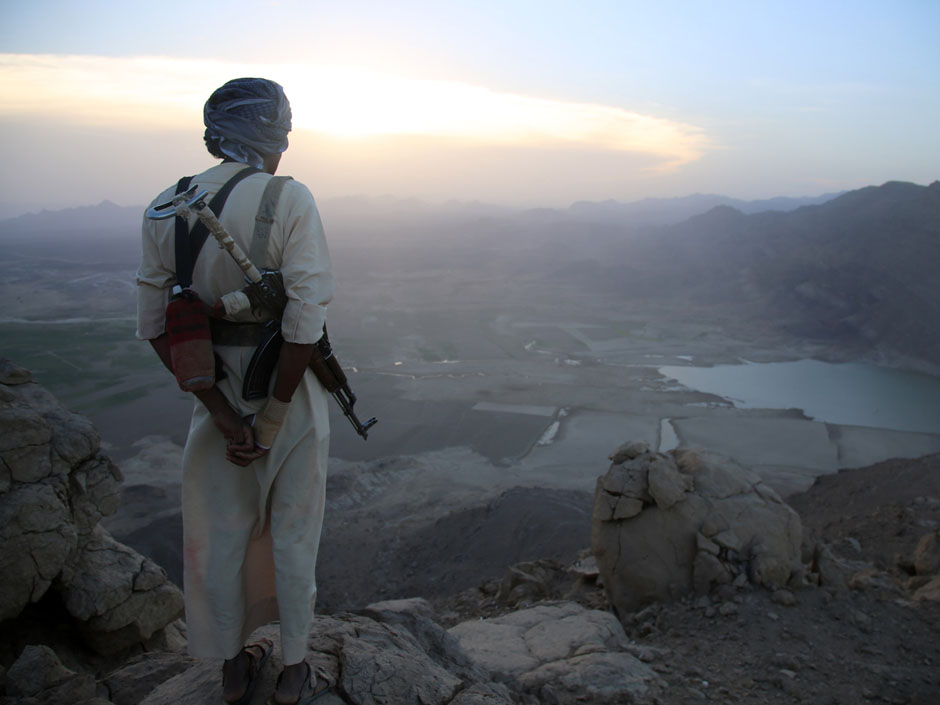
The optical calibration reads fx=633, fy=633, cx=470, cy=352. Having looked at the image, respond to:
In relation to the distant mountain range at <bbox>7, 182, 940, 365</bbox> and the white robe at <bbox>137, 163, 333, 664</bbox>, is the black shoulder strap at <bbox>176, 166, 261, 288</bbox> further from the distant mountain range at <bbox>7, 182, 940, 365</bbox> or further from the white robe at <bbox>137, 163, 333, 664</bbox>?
the distant mountain range at <bbox>7, 182, 940, 365</bbox>

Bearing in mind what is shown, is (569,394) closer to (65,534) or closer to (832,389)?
(832,389)

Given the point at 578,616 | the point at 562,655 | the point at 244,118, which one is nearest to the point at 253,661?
the point at 244,118

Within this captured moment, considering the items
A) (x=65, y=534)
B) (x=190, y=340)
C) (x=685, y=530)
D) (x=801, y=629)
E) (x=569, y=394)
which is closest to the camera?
(x=190, y=340)

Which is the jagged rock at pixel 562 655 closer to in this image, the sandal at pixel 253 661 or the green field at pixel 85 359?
the sandal at pixel 253 661

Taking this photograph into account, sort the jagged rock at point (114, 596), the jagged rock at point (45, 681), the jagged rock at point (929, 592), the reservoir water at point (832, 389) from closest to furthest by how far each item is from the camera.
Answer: the jagged rock at point (45, 681) → the jagged rock at point (114, 596) → the jagged rock at point (929, 592) → the reservoir water at point (832, 389)

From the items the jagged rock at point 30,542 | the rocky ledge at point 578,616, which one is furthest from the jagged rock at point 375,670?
the jagged rock at point 30,542

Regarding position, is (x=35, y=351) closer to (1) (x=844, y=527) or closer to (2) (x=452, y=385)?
(2) (x=452, y=385)

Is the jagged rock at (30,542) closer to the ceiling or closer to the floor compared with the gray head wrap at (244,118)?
closer to the floor
